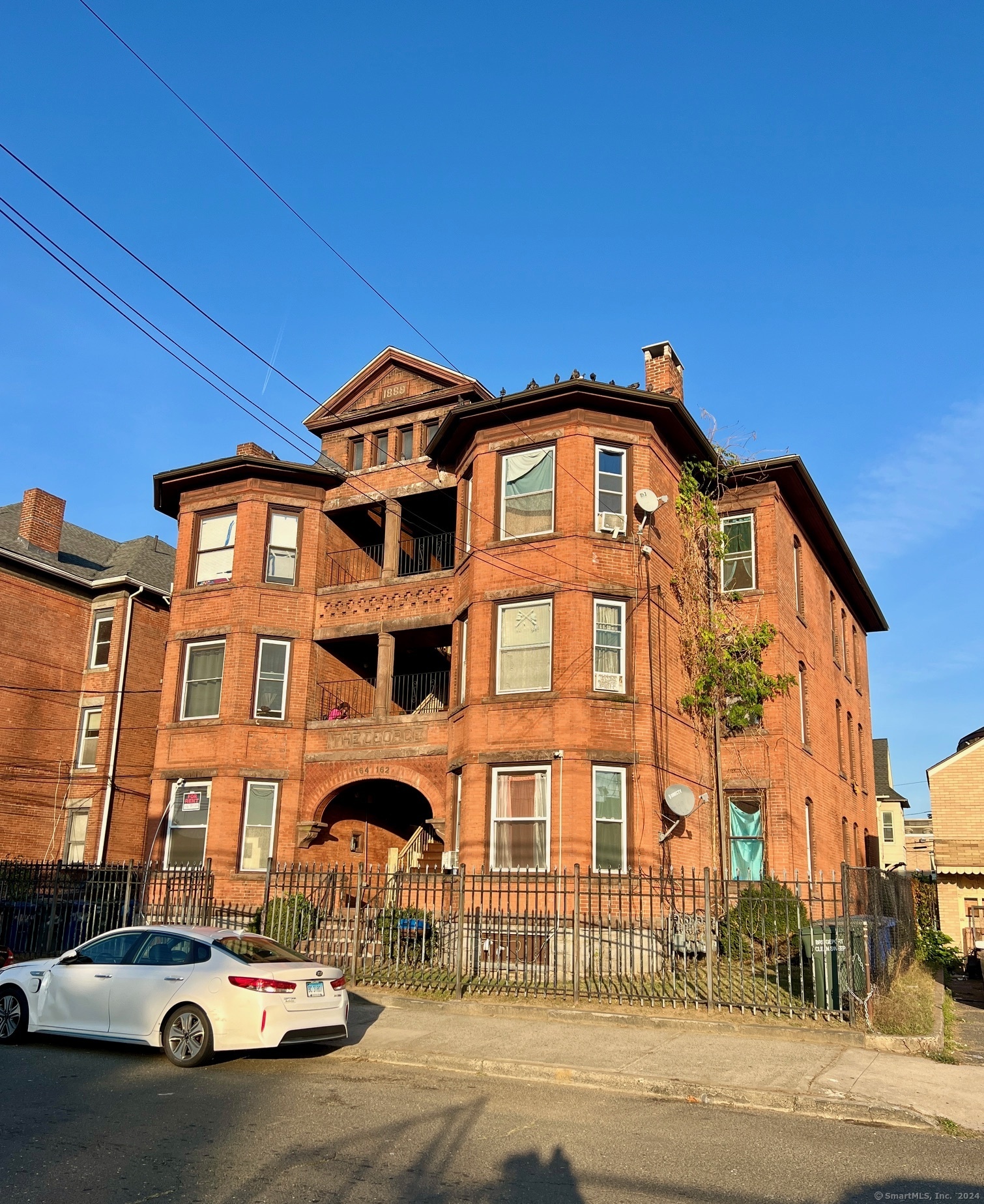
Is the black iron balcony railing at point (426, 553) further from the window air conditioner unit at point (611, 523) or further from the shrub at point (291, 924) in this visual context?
the shrub at point (291, 924)

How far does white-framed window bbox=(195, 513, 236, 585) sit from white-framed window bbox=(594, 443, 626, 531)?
9.00 meters

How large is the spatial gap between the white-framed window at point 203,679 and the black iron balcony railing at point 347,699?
2.35 meters

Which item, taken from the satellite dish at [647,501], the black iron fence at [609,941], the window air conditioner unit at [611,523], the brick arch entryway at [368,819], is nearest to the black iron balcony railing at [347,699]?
the brick arch entryway at [368,819]

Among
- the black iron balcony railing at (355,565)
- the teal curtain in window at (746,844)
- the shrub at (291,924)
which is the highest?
the black iron balcony railing at (355,565)

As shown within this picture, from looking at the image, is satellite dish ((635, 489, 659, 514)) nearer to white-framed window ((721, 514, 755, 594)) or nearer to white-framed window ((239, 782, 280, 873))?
white-framed window ((721, 514, 755, 594))

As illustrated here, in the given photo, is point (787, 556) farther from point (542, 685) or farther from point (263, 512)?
point (263, 512)

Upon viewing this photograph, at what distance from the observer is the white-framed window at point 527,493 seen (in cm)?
2012

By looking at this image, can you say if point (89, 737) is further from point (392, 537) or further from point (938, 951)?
point (938, 951)

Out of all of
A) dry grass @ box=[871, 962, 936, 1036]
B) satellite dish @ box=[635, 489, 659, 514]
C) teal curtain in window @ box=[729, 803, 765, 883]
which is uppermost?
satellite dish @ box=[635, 489, 659, 514]

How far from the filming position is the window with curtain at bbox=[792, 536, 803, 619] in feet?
79.8

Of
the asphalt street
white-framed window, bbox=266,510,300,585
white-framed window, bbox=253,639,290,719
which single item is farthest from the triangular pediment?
the asphalt street

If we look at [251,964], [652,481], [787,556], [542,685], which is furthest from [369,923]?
[787,556]

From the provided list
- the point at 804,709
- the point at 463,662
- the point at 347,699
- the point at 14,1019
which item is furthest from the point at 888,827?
the point at 14,1019

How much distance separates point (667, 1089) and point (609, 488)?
12.3m
